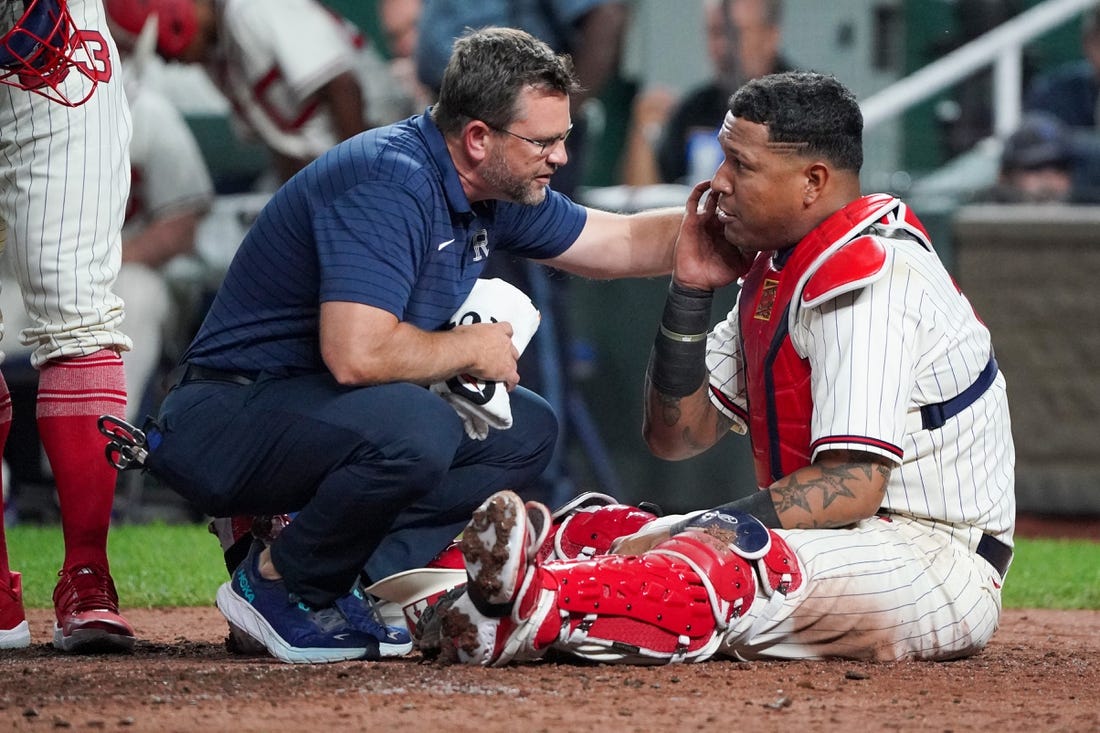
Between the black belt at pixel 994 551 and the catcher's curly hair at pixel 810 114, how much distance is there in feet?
2.95

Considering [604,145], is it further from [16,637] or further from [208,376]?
[16,637]

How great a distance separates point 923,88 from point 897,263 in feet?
18.4

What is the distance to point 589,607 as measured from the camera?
311 centimetres

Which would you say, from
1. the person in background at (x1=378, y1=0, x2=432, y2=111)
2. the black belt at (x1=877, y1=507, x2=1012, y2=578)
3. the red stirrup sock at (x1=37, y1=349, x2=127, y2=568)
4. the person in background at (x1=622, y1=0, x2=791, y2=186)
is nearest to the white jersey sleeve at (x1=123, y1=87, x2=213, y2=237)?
the person in background at (x1=378, y1=0, x2=432, y2=111)

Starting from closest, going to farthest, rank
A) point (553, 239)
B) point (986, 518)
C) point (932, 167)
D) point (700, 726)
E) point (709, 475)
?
point (700, 726) → point (986, 518) → point (553, 239) → point (709, 475) → point (932, 167)

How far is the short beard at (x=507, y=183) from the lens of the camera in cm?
355

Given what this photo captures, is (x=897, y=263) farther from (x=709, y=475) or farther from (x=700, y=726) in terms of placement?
(x=709, y=475)

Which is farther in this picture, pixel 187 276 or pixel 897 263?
pixel 187 276

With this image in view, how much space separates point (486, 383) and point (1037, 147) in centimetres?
539

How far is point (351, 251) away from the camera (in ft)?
10.9

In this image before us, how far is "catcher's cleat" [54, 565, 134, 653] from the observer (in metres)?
3.57

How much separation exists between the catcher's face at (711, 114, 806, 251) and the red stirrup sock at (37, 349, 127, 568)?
5.13 ft

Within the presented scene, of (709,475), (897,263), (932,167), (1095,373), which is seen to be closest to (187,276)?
(709,475)

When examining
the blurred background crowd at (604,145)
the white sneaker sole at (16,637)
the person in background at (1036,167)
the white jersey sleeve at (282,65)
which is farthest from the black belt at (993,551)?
the white jersey sleeve at (282,65)
